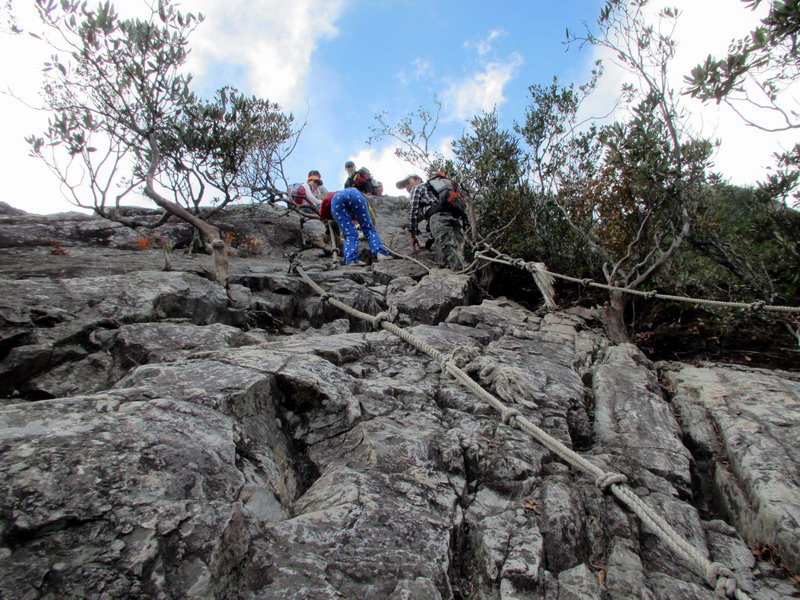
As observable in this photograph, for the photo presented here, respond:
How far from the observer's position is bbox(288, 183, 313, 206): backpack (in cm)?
1364

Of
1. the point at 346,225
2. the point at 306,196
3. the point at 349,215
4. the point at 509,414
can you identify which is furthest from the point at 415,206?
the point at 509,414

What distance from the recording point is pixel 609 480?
3.01 metres

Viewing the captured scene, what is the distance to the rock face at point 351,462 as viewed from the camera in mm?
2193

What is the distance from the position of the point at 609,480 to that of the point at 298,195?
12365 millimetres

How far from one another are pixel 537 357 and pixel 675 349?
2831mm

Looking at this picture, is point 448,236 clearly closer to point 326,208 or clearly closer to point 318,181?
point 326,208

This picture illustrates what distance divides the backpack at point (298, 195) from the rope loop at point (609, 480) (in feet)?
39.2

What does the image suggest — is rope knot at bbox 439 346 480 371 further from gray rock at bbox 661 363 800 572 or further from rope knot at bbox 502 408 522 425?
gray rock at bbox 661 363 800 572

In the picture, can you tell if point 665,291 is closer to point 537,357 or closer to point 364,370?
point 537,357

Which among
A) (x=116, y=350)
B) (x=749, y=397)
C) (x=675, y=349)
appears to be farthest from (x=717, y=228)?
(x=116, y=350)

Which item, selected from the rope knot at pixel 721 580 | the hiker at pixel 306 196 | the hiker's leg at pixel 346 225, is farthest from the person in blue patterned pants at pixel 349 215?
the rope knot at pixel 721 580

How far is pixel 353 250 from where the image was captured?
10547 millimetres

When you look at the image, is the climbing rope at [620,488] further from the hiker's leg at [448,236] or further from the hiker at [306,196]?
the hiker at [306,196]

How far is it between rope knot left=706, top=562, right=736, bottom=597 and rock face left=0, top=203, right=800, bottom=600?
1.04 feet
